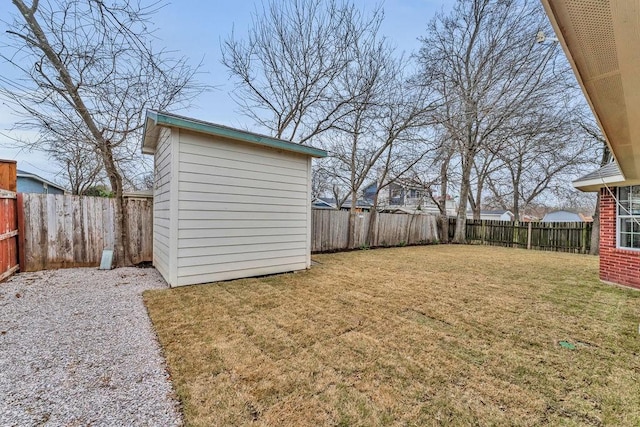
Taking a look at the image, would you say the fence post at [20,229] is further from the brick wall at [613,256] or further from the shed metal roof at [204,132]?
the brick wall at [613,256]

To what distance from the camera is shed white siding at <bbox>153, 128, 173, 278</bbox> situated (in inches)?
174

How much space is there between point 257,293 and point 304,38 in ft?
25.2

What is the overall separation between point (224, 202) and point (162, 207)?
4.06 feet

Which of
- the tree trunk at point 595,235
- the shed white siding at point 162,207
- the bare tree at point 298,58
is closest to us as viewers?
the shed white siding at point 162,207

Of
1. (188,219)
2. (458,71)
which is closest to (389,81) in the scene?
(458,71)

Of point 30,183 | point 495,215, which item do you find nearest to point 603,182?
point 30,183

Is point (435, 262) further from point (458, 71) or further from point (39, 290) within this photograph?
point (458, 71)

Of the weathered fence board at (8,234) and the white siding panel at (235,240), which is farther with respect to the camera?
the white siding panel at (235,240)

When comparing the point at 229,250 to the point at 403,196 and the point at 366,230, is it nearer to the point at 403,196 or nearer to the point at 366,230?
the point at 366,230

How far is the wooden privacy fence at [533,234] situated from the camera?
32.4ft

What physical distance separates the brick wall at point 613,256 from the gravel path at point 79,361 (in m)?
6.87

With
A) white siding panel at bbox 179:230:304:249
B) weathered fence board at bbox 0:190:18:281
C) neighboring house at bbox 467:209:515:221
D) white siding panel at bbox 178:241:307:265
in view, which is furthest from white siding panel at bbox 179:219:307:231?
neighboring house at bbox 467:209:515:221

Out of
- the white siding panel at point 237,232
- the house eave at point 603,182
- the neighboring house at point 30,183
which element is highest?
the neighboring house at point 30,183

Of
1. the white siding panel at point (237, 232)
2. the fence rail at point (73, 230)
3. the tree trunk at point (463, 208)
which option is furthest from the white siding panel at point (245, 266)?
the tree trunk at point (463, 208)
